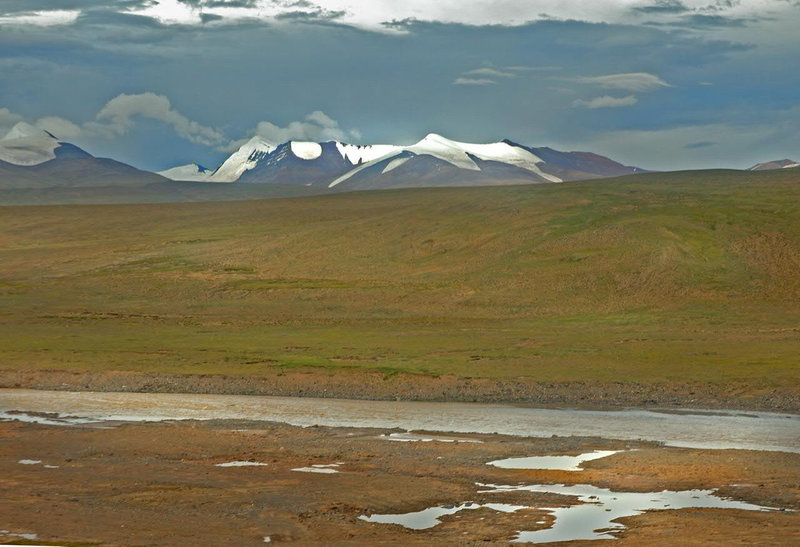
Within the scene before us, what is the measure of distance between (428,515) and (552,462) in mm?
7119

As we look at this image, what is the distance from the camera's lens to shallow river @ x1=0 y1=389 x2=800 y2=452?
113 ft

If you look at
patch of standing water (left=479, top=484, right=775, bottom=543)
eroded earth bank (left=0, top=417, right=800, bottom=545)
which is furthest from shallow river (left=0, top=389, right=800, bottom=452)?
patch of standing water (left=479, top=484, right=775, bottom=543)

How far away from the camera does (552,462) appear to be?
29.1 meters

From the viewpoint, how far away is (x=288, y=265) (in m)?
99.1

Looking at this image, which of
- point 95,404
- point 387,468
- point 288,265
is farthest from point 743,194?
point 387,468

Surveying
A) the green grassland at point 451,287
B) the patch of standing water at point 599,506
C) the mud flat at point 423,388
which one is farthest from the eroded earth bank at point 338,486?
the green grassland at point 451,287

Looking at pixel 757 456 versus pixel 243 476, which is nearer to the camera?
pixel 243 476

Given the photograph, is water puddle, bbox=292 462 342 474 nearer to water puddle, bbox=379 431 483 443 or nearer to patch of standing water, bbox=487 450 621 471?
patch of standing water, bbox=487 450 621 471

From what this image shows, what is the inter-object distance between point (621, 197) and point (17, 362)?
72150 millimetres

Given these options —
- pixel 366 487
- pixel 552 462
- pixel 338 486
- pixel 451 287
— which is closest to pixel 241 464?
pixel 338 486

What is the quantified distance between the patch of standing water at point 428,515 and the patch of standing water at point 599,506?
0.93m

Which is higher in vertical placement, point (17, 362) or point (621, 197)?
point (621, 197)

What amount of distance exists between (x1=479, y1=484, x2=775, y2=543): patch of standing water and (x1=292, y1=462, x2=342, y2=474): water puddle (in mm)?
4245

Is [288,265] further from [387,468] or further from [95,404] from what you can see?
[387,468]
